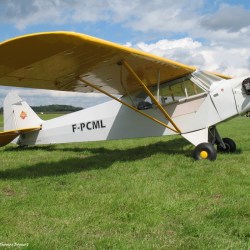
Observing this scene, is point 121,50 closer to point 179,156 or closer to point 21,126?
point 179,156

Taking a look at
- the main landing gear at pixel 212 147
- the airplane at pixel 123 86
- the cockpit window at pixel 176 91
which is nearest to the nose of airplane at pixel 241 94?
the airplane at pixel 123 86

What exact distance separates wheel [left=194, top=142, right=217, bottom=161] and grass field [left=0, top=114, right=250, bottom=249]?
27 cm

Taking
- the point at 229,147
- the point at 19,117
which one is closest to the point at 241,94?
the point at 229,147

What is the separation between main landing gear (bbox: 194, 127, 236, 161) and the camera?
7582 mm

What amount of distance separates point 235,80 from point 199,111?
1113mm

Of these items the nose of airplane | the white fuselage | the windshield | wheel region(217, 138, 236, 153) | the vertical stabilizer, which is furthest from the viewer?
the vertical stabilizer

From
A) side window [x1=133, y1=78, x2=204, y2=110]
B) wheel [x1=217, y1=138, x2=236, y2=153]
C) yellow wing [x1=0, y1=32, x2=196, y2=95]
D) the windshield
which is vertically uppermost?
yellow wing [x1=0, y1=32, x2=196, y2=95]

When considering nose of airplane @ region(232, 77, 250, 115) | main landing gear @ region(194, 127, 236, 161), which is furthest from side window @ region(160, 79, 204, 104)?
main landing gear @ region(194, 127, 236, 161)

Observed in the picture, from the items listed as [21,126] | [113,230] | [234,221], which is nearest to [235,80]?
[234,221]

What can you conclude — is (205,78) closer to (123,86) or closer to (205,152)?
(205,152)

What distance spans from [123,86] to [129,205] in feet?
16.6

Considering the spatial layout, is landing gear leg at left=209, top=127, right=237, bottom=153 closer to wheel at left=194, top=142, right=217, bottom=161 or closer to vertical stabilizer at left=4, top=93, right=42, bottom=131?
wheel at left=194, top=142, right=217, bottom=161

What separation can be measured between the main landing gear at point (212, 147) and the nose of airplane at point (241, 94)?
3.36ft

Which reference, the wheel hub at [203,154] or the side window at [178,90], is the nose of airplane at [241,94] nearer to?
the side window at [178,90]
